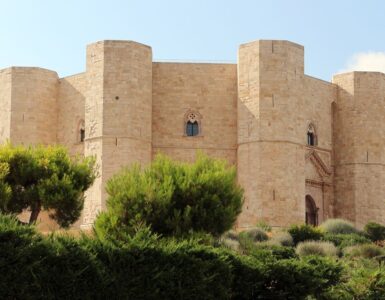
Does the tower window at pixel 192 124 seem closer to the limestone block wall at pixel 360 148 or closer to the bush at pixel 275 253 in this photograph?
the limestone block wall at pixel 360 148

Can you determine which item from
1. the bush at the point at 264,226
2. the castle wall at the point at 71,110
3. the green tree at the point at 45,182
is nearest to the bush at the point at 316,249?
the bush at the point at 264,226

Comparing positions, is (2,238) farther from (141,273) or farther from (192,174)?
(192,174)

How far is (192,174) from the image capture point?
2539cm

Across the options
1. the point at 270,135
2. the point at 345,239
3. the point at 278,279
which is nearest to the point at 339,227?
the point at 345,239

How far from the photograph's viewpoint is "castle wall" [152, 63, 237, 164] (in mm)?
37547

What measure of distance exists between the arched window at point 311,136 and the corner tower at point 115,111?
7273 millimetres

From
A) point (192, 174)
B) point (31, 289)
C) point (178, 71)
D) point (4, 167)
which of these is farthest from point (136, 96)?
point (31, 289)

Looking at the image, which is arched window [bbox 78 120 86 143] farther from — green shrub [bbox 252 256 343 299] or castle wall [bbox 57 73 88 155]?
green shrub [bbox 252 256 343 299]

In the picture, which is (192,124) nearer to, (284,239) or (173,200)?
(284,239)

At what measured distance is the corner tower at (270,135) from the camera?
35281 millimetres

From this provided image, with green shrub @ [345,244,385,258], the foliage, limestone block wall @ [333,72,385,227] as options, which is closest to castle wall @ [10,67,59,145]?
limestone block wall @ [333,72,385,227]

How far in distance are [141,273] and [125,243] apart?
0.81 metres

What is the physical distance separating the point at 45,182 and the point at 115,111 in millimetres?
7834

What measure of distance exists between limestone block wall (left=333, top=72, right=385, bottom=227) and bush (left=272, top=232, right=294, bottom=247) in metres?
8.25
